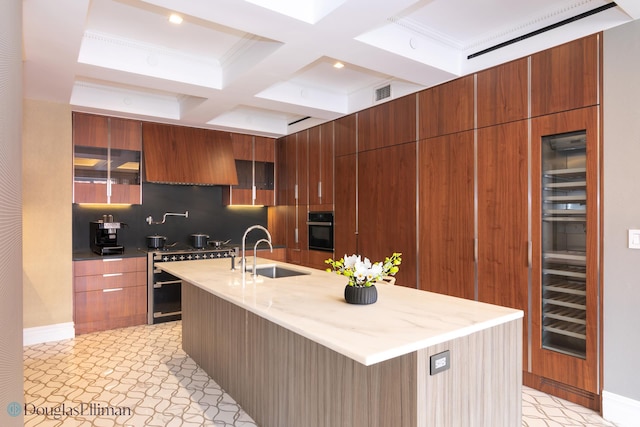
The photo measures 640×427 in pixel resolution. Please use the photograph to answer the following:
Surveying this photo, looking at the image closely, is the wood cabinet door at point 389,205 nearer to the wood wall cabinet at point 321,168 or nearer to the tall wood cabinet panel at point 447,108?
the tall wood cabinet panel at point 447,108

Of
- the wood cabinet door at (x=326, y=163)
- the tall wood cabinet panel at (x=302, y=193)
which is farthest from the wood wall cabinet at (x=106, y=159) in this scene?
the wood cabinet door at (x=326, y=163)

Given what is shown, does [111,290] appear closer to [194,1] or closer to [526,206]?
[194,1]

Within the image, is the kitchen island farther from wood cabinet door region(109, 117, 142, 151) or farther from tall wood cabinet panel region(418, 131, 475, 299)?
wood cabinet door region(109, 117, 142, 151)

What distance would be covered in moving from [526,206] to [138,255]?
4.22 metres

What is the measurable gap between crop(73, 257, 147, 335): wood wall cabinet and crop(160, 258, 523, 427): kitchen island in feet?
7.61

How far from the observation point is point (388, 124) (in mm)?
4113

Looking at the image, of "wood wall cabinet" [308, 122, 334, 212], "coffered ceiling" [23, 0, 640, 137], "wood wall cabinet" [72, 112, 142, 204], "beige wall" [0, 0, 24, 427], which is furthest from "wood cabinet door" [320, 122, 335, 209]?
"beige wall" [0, 0, 24, 427]

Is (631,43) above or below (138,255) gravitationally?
above

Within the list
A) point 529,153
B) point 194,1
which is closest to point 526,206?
point 529,153

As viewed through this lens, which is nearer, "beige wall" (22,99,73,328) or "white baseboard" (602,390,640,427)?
"white baseboard" (602,390,640,427)

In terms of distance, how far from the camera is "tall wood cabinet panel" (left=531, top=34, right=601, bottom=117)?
261 cm

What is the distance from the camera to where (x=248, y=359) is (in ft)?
8.42

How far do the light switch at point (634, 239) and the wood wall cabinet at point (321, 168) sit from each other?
3158 mm

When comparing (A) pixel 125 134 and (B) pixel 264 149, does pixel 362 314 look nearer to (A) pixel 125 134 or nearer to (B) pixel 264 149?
(A) pixel 125 134
